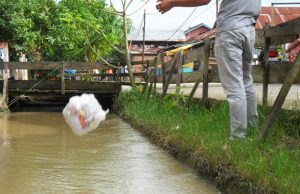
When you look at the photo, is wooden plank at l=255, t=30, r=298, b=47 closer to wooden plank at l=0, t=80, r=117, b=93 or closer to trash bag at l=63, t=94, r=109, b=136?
trash bag at l=63, t=94, r=109, b=136

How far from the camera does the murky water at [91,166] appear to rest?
3.71 metres

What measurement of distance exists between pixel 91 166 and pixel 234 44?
198 centimetres

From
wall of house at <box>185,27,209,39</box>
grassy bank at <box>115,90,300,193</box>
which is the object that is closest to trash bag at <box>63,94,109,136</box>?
grassy bank at <box>115,90,300,193</box>

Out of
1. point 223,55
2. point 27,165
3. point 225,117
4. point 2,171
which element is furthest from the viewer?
point 225,117

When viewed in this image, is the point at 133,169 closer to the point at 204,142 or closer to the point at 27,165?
the point at 204,142

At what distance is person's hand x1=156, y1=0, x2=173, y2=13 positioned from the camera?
3.91 metres

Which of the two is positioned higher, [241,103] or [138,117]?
[241,103]

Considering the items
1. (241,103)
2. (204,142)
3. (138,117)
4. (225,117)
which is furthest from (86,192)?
(138,117)

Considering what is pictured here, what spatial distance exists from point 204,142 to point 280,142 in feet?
2.38

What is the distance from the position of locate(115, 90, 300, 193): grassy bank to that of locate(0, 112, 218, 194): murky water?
19 centimetres

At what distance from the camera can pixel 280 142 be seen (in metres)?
3.61

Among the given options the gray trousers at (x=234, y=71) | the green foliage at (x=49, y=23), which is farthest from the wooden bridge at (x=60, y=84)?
the gray trousers at (x=234, y=71)

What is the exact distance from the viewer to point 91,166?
15.1 ft

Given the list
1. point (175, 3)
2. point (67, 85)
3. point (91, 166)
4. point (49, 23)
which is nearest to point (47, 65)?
point (67, 85)
